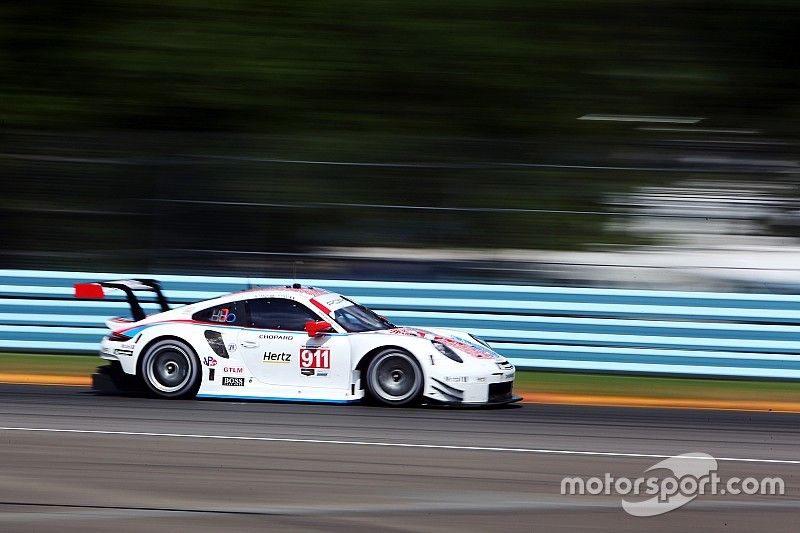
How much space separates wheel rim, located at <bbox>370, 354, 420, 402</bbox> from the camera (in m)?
9.87

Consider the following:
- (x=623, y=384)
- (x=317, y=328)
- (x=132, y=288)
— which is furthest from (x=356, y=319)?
(x=623, y=384)

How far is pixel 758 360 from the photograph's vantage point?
38.4 ft

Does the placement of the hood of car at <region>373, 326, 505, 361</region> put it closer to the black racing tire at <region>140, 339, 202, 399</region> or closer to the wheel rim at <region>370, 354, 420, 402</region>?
the wheel rim at <region>370, 354, 420, 402</region>

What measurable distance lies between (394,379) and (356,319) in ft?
2.32

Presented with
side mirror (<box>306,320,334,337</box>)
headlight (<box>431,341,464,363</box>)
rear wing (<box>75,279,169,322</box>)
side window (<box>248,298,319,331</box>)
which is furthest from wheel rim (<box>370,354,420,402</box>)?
rear wing (<box>75,279,169,322</box>)

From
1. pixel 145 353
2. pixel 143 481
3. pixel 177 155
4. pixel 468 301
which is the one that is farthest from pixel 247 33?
pixel 143 481

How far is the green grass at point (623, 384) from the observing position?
37.2 ft

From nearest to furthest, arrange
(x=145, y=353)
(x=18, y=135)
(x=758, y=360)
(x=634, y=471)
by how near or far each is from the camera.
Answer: (x=634, y=471)
(x=145, y=353)
(x=758, y=360)
(x=18, y=135)

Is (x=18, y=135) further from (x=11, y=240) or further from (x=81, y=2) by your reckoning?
(x=81, y=2)

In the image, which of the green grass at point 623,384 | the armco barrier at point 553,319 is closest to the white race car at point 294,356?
the green grass at point 623,384

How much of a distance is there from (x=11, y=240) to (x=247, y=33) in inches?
163

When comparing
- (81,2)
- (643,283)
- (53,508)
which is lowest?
(53,508)

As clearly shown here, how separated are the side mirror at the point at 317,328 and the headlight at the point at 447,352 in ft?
3.18

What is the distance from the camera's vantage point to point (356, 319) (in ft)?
33.7
